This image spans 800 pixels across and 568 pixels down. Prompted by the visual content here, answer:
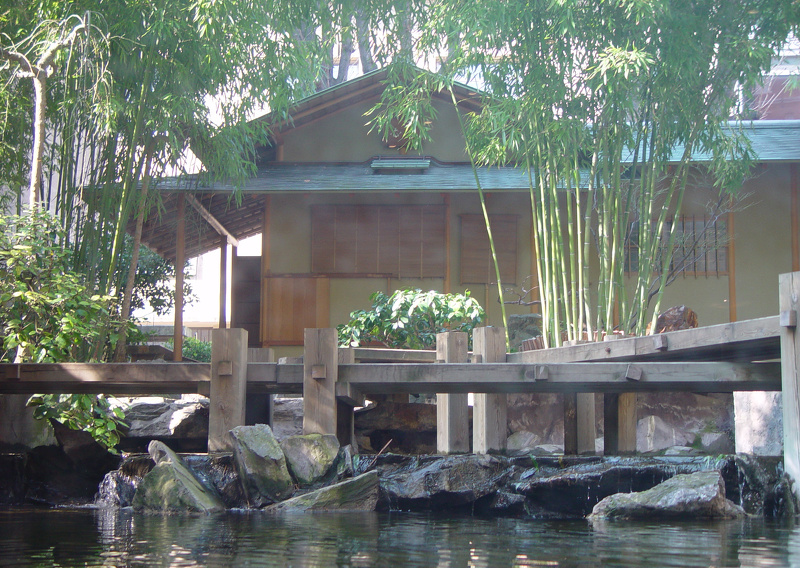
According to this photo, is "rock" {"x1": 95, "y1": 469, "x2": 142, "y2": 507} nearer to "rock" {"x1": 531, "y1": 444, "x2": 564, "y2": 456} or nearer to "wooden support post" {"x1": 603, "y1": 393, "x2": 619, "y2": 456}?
"rock" {"x1": 531, "y1": 444, "x2": 564, "y2": 456}

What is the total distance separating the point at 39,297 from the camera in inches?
210

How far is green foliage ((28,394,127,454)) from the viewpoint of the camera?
5.75 m

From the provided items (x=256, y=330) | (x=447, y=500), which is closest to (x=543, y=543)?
(x=447, y=500)

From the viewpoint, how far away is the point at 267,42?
24.3 ft

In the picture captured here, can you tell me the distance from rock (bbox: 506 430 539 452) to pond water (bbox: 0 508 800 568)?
328cm

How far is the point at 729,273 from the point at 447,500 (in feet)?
22.4

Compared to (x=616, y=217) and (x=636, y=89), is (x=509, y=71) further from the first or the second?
(x=616, y=217)

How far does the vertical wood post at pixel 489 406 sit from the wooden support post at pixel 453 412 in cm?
11

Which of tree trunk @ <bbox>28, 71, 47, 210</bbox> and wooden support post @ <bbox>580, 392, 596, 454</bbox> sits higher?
tree trunk @ <bbox>28, 71, 47, 210</bbox>

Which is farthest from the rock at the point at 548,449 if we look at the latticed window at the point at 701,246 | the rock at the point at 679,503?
the latticed window at the point at 701,246

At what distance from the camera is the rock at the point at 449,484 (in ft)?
19.0

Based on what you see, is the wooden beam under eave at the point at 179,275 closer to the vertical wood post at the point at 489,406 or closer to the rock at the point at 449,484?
the vertical wood post at the point at 489,406

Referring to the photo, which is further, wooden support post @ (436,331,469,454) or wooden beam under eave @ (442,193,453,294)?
wooden beam under eave @ (442,193,453,294)

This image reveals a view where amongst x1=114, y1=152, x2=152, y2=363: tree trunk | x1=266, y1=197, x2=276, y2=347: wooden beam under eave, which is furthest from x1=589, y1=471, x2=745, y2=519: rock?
x1=266, y1=197, x2=276, y2=347: wooden beam under eave
